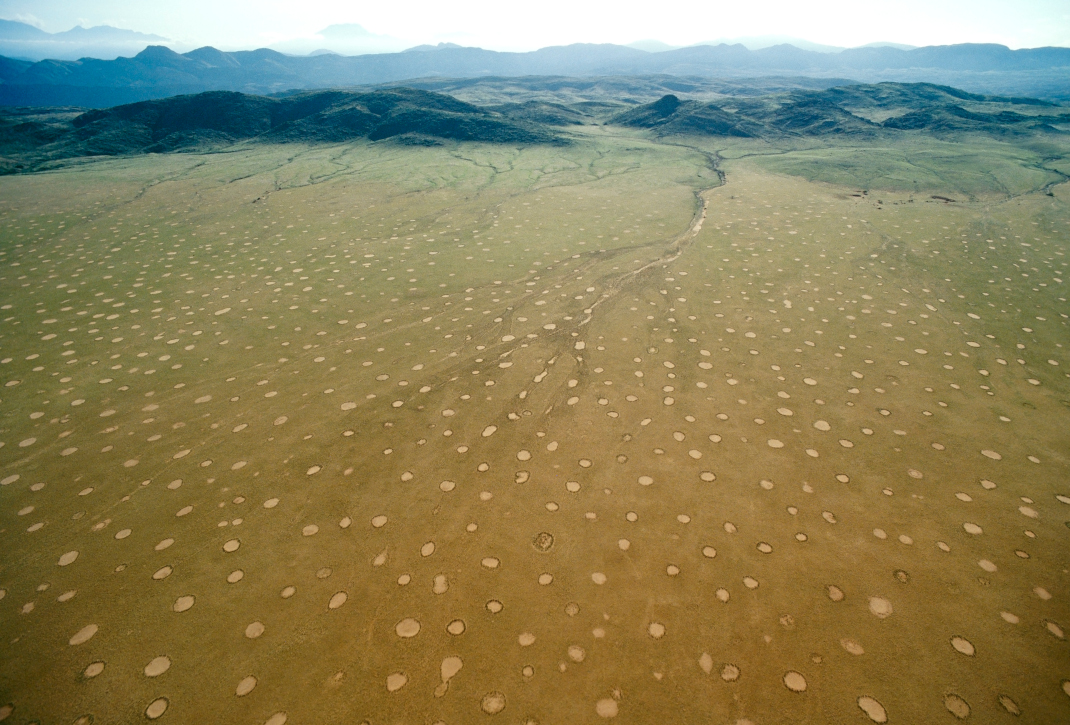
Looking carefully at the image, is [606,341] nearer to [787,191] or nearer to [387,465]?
[387,465]

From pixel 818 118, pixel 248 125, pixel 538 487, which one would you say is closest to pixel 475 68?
pixel 248 125

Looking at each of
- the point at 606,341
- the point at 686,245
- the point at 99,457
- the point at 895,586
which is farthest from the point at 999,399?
the point at 99,457

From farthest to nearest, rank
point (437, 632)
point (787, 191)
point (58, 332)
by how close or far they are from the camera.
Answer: point (787, 191), point (58, 332), point (437, 632)

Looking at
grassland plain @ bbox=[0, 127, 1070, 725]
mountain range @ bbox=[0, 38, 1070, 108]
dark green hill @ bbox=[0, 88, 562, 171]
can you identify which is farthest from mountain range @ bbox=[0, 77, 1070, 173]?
mountain range @ bbox=[0, 38, 1070, 108]

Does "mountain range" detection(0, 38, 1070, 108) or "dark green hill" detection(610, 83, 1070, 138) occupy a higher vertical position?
"mountain range" detection(0, 38, 1070, 108)

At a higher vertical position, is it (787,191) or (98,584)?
(787,191)

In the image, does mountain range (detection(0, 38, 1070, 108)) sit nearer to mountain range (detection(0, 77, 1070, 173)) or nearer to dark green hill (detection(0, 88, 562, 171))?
mountain range (detection(0, 77, 1070, 173))

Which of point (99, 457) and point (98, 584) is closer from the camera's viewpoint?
point (98, 584)

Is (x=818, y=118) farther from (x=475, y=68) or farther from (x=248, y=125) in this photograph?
(x=475, y=68)
